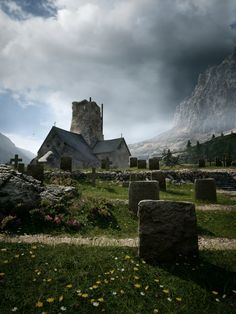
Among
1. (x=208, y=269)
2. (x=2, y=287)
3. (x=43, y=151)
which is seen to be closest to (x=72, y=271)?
(x=2, y=287)

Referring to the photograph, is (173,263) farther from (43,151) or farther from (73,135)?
(73,135)

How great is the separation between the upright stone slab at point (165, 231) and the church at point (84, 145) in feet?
94.1

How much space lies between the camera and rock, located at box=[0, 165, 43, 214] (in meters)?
10.7

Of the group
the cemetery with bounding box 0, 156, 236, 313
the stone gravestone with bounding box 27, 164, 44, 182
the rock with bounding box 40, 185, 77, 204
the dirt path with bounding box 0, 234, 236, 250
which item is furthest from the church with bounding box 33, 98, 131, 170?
the dirt path with bounding box 0, 234, 236, 250

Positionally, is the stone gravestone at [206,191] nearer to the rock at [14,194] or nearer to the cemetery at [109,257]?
the cemetery at [109,257]

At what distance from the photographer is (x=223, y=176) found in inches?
1126

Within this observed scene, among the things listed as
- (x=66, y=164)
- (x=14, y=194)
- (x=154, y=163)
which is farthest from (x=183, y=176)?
(x=14, y=194)

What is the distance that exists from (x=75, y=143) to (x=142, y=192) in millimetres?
49813

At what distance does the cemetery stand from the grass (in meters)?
0.02

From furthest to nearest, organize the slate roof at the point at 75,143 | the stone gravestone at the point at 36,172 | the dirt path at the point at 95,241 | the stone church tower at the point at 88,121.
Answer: the stone church tower at the point at 88,121 → the slate roof at the point at 75,143 → the stone gravestone at the point at 36,172 → the dirt path at the point at 95,241

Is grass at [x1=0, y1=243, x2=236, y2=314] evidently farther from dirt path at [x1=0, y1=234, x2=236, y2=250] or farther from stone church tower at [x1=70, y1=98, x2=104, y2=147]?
stone church tower at [x1=70, y1=98, x2=104, y2=147]

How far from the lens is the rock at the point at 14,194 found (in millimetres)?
10656

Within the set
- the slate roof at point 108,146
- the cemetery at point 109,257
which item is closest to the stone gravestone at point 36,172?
the cemetery at point 109,257

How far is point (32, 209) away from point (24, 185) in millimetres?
1273
